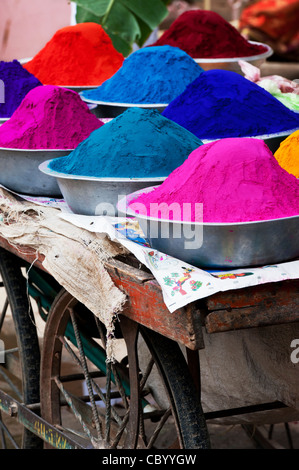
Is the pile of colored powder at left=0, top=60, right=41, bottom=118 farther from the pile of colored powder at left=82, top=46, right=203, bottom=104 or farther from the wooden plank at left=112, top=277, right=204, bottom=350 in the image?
the wooden plank at left=112, top=277, right=204, bottom=350

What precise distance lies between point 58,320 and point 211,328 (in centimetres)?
68

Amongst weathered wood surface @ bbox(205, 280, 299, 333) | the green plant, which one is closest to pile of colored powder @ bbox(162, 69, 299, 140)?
weathered wood surface @ bbox(205, 280, 299, 333)

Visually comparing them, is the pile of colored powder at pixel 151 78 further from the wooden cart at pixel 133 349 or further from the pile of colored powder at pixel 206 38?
the wooden cart at pixel 133 349

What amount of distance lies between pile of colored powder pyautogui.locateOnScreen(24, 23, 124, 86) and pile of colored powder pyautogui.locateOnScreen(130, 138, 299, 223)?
1016 mm

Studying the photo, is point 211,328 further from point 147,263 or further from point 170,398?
point 170,398

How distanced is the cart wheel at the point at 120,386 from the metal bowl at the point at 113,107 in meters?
0.49

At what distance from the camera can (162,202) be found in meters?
1.08

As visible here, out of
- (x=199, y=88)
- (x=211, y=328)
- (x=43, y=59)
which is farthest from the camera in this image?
(x=43, y=59)

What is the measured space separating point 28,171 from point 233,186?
61cm

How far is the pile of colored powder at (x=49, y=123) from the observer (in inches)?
58.3

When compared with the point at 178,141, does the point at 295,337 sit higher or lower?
lower

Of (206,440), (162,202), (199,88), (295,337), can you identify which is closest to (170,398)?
(206,440)

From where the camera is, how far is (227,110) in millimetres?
1430

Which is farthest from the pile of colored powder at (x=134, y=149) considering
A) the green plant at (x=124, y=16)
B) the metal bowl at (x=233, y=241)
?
the green plant at (x=124, y=16)
